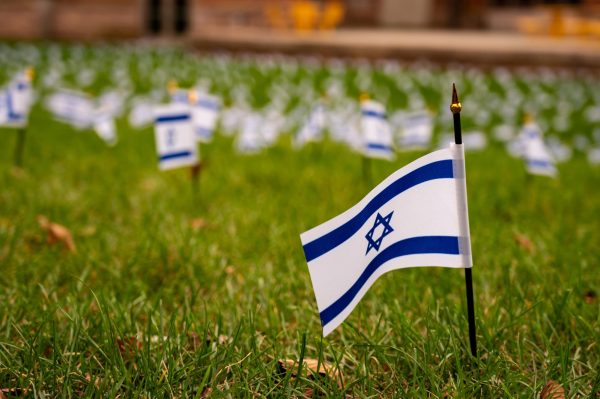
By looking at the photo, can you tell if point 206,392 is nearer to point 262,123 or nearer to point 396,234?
point 396,234

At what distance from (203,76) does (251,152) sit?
4.78 metres

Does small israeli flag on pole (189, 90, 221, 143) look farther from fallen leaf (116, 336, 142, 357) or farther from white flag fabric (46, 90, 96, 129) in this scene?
fallen leaf (116, 336, 142, 357)

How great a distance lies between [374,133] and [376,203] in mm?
1594

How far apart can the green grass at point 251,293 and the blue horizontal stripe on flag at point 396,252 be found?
0.11 meters

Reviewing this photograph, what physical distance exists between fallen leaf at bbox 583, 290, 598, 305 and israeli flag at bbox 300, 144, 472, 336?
1003mm

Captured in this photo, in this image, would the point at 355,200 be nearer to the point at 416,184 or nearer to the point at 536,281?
the point at 536,281

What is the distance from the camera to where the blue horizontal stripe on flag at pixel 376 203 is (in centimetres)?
135

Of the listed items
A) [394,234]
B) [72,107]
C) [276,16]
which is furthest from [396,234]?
[276,16]

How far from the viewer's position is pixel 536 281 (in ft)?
7.38

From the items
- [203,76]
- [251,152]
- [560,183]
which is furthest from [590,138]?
[203,76]

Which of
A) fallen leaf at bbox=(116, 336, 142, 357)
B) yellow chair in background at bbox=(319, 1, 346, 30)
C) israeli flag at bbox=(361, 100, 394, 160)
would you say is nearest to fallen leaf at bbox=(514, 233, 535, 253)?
israeli flag at bbox=(361, 100, 394, 160)

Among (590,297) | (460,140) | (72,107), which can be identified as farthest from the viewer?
(72,107)

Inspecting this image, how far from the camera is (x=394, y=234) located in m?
1.40

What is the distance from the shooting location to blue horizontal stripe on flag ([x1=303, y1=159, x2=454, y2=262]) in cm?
135
